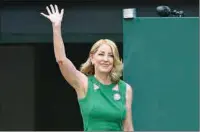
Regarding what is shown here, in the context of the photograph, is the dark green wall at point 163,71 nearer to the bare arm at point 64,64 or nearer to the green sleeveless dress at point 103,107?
the green sleeveless dress at point 103,107

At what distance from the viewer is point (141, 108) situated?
4.63m

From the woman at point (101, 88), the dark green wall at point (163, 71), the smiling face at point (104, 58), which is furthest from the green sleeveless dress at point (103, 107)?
the dark green wall at point (163, 71)

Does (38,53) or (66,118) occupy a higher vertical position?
(38,53)

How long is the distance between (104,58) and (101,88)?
0.20m

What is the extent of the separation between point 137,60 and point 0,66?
3629 mm

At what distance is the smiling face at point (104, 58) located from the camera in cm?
426

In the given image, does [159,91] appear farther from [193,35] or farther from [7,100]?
[7,100]

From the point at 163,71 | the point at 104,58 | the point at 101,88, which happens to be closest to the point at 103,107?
the point at 101,88

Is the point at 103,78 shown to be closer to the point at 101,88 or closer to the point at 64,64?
the point at 101,88

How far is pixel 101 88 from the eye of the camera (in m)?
4.26

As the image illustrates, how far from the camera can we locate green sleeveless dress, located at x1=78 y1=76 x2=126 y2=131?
4.14m

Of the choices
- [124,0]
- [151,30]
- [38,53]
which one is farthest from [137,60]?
[38,53]

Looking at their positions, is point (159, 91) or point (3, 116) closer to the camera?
point (159, 91)

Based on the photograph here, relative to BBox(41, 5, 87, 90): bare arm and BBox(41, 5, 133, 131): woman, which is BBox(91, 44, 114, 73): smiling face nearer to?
BBox(41, 5, 133, 131): woman
